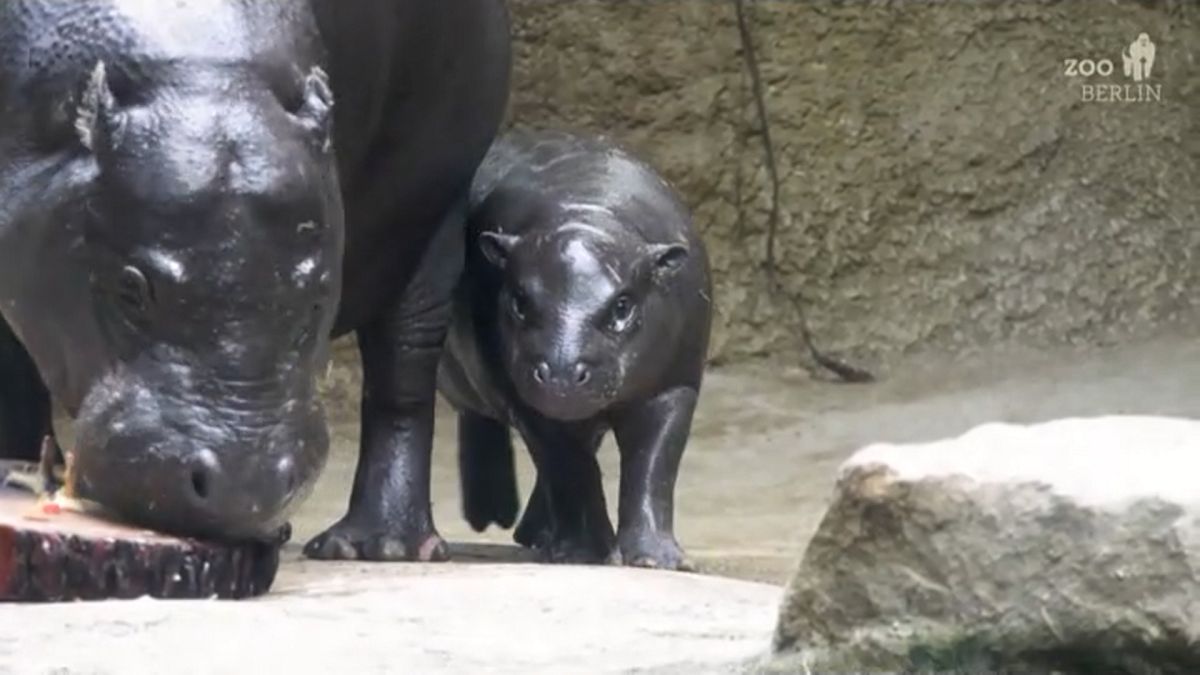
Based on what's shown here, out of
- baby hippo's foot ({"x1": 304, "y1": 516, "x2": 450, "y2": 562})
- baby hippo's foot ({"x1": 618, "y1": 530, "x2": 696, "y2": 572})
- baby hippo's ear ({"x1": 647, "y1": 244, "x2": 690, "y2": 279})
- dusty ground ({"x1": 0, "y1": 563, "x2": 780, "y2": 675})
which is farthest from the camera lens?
baby hippo's ear ({"x1": 647, "y1": 244, "x2": 690, "y2": 279})

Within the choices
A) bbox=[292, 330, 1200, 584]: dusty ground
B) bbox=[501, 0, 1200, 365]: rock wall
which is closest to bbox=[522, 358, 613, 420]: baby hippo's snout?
bbox=[292, 330, 1200, 584]: dusty ground

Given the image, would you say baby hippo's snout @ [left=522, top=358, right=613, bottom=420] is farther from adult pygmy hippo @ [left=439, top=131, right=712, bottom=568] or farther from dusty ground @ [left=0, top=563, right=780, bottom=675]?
dusty ground @ [left=0, top=563, right=780, bottom=675]

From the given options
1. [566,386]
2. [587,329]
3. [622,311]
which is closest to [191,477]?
[566,386]

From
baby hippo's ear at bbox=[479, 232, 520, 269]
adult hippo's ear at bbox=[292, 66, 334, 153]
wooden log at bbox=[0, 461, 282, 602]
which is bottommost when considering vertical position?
baby hippo's ear at bbox=[479, 232, 520, 269]

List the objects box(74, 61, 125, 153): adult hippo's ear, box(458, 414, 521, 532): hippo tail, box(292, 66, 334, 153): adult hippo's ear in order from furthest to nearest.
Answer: box(458, 414, 521, 532): hippo tail, box(292, 66, 334, 153): adult hippo's ear, box(74, 61, 125, 153): adult hippo's ear

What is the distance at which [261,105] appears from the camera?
11.4ft

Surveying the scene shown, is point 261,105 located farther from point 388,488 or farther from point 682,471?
point 682,471

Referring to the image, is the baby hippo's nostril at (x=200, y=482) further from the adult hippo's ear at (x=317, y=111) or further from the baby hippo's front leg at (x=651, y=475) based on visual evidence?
the baby hippo's front leg at (x=651, y=475)

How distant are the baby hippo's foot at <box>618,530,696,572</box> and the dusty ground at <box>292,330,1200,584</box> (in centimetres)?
181

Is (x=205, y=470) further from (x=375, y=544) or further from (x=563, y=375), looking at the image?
(x=563, y=375)

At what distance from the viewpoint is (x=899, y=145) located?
8406mm

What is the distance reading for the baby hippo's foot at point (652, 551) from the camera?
14.6 feet

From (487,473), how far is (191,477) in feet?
8.69

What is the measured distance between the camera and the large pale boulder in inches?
88.6
